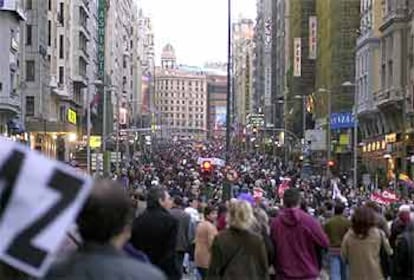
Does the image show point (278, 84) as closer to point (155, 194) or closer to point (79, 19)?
point (79, 19)

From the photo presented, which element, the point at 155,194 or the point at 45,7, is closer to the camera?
the point at 155,194

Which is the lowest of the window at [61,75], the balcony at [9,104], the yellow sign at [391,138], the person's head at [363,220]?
the person's head at [363,220]

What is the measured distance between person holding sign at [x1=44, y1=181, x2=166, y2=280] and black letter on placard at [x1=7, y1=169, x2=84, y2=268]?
0.15 m

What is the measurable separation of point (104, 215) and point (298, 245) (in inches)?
235

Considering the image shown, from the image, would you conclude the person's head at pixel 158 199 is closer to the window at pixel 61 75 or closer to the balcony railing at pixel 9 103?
the balcony railing at pixel 9 103

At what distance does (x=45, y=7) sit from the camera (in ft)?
248

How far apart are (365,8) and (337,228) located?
219 feet

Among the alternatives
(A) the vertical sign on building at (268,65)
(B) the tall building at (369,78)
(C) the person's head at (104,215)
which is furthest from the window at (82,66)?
(C) the person's head at (104,215)

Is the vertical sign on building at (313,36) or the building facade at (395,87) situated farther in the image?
the vertical sign on building at (313,36)

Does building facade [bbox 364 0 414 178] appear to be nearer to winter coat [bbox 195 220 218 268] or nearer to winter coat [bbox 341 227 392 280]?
winter coat [bbox 195 220 218 268]

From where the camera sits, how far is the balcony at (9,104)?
57219 mm

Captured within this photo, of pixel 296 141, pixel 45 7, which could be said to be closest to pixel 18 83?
pixel 45 7

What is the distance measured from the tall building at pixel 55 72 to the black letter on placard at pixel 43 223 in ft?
203

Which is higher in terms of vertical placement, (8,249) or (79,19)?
(79,19)
